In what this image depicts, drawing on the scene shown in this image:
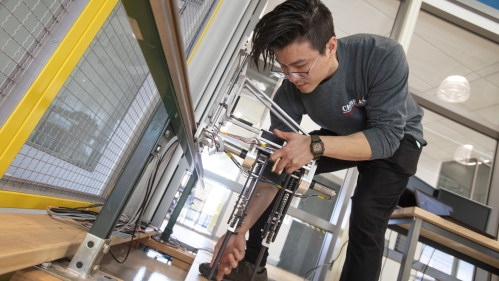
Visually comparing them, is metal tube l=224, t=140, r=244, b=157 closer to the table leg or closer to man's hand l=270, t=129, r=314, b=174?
man's hand l=270, t=129, r=314, b=174

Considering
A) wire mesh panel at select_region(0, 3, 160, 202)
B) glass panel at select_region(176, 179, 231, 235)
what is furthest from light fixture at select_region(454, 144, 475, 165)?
wire mesh panel at select_region(0, 3, 160, 202)

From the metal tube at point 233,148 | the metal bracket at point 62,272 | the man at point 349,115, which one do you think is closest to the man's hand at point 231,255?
the man at point 349,115

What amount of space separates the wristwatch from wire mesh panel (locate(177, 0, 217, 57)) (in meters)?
0.99

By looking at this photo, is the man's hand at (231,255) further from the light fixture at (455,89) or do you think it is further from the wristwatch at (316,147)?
the light fixture at (455,89)

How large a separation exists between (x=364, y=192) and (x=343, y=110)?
36cm

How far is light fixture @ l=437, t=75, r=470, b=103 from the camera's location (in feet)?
12.0

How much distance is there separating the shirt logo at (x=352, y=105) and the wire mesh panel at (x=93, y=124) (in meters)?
0.76

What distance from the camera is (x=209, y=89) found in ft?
7.56

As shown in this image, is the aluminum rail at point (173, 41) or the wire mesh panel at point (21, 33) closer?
the aluminum rail at point (173, 41)

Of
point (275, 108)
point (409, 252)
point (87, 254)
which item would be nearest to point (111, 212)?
point (87, 254)

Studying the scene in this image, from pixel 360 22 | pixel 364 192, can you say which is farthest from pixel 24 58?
pixel 360 22

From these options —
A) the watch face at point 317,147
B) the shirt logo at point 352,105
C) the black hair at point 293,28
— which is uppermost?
the black hair at point 293,28

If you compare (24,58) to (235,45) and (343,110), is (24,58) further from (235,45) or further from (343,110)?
(235,45)

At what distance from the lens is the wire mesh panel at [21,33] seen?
819 millimetres
